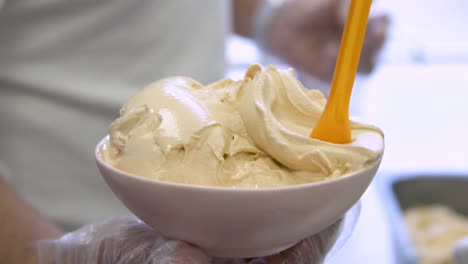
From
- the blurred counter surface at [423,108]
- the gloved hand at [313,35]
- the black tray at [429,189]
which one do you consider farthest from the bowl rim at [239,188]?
the blurred counter surface at [423,108]

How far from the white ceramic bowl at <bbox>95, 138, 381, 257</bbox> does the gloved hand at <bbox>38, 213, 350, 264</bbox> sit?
0.05 m

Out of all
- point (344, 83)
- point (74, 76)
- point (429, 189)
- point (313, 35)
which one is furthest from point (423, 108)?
point (344, 83)

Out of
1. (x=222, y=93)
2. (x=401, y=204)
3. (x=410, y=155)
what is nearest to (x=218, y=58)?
(x=222, y=93)

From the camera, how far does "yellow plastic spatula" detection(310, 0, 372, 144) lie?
517 mm

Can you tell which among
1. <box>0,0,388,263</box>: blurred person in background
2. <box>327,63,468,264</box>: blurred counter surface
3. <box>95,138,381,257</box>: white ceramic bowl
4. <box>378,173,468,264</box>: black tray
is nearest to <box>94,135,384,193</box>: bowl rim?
<box>95,138,381,257</box>: white ceramic bowl

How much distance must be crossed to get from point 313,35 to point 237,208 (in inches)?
35.8

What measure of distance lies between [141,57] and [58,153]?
0.25 m

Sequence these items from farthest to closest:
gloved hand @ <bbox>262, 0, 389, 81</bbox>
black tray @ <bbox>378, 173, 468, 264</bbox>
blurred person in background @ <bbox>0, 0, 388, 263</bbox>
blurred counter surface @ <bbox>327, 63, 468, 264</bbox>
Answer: blurred counter surface @ <bbox>327, 63, 468, 264</bbox>
black tray @ <bbox>378, 173, 468, 264</bbox>
gloved hand @ <bbox>262, 0, 389, 81</bbox>
blurred person in background @ <bbox>0, 0, 388, 263</bbox>

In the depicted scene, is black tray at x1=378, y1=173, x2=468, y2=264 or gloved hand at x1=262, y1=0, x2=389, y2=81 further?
black tray at x1=378, y1=173, x2=468, y2=264

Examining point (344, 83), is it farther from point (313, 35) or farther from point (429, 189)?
point (429, 189)

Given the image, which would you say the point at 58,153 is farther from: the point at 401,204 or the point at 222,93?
the point at 401,204

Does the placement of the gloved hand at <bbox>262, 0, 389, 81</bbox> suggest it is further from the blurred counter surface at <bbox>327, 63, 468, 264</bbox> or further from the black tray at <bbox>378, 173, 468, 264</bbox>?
the blurred counter surface at <bbox>327, 63, 468, 264</bbox>

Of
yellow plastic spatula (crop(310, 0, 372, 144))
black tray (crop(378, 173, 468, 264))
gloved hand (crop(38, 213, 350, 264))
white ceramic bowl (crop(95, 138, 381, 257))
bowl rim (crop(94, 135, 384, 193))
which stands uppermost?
yellow plastic spatula (crop(310, 0, 372, 144))

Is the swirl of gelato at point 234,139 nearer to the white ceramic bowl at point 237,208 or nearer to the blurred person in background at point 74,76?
the white ceramic bowl at point 237,208
